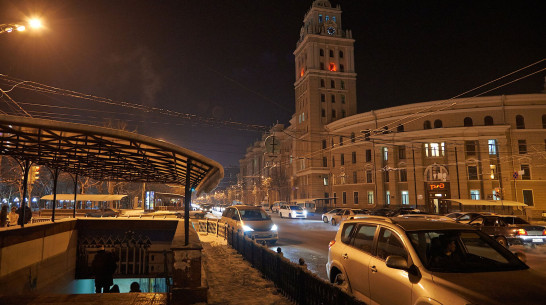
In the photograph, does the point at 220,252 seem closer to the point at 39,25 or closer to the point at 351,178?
the point at 39,25

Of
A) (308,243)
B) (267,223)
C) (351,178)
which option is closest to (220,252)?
(267,223)

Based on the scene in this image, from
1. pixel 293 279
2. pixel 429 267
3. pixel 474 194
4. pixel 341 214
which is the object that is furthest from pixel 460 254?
pixel 474 194

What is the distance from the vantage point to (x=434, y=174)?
1892 inches

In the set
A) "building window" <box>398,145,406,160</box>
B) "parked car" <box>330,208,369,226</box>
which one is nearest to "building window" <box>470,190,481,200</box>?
"building window" <box>398,145,406,160</box>

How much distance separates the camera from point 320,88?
7144 cm

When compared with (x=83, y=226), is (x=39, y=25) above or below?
above

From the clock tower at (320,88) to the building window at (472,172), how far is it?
25.8 m

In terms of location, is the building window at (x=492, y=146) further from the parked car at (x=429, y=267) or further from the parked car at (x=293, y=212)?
the parked car at (x=429, y=267)

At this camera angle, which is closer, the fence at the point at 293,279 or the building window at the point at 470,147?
the fence at the point at 293,279

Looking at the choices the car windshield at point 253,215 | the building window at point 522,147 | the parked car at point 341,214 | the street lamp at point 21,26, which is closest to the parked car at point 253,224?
the car windshield at point 253,215

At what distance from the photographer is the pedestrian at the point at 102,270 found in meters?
9.24

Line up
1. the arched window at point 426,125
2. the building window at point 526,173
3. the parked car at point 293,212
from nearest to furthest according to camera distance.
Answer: the parked car at point 293,212 < the building window at point 526,173 < the arched window at point 426,125

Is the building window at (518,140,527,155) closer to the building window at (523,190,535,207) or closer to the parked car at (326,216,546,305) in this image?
the building window at (523,190,535,207)

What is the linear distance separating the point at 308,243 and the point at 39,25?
1440 cm
